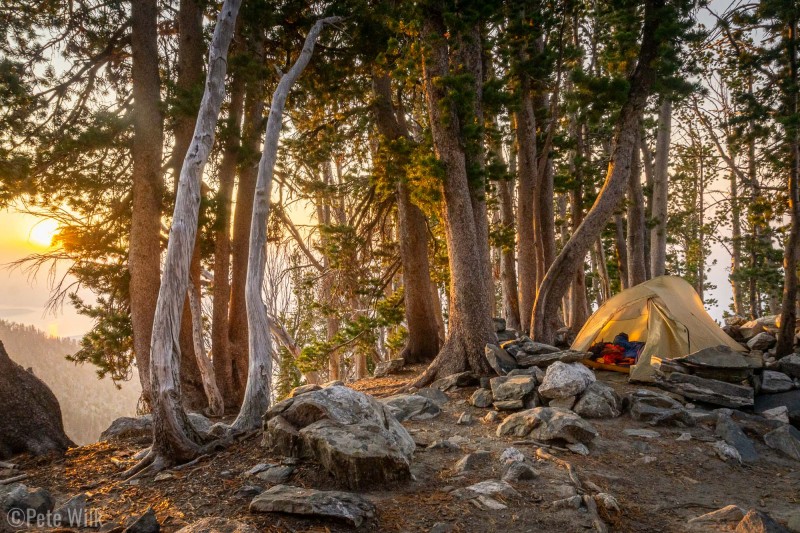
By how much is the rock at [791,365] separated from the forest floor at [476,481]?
9.12ft

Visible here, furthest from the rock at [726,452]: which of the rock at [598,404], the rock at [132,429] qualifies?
the rock at [132,429]

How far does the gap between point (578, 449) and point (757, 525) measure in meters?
2.05

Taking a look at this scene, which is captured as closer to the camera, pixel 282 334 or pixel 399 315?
pixel 399 315

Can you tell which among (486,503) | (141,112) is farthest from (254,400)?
(141,112)

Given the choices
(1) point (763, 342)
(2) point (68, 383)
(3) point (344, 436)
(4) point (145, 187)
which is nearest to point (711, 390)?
(1) point (763, 342)

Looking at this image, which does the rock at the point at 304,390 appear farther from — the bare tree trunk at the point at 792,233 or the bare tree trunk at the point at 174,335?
the bare tree trunk at the point at 792,233

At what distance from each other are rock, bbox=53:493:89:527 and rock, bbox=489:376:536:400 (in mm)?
4888

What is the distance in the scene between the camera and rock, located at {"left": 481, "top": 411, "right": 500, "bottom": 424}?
6215 millimetres

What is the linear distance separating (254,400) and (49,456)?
2.45m

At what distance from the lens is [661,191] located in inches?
515

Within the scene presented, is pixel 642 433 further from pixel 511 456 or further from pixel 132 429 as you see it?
pixel 132 429

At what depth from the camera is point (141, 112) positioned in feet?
27.7

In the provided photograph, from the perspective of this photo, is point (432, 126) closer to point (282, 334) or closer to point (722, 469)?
point (722, 469)

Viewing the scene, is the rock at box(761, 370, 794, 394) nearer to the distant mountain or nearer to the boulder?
the boulder
